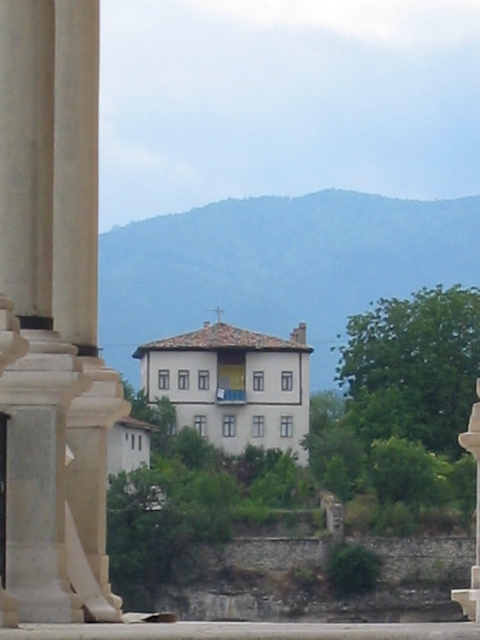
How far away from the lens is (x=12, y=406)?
54.9 ft

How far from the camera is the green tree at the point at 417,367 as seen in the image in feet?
613

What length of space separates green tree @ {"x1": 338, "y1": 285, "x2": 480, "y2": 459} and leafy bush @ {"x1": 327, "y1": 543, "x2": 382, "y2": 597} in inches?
466

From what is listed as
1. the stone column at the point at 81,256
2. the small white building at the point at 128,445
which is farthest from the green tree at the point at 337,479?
the stone column at the point at 81,256

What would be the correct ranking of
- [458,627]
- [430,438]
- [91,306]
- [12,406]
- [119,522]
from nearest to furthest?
[458,627], [12,406], [91,306], [119,522], [430,438]

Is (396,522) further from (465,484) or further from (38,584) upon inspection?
(38,584)

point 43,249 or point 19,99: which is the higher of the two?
point 19,99

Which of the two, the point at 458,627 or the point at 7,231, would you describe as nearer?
the point at 458,627

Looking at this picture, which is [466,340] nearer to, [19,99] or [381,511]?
[381,511]

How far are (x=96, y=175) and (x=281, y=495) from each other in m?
167

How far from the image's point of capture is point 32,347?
16.9m

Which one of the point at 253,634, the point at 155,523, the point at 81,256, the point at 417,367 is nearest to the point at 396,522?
the point at 417,367

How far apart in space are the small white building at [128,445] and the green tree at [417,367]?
17.5 meters

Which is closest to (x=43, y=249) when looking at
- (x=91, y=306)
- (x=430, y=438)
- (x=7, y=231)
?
(x=7, y=231)

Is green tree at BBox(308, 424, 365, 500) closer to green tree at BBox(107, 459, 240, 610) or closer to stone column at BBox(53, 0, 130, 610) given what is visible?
green tree at BBox(107, 459, 240, 610)
